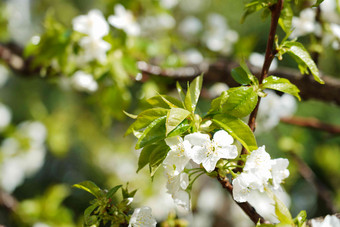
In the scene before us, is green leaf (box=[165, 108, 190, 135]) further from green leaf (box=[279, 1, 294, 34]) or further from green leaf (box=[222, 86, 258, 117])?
green leaf (box=[279, 1, 294, 34])

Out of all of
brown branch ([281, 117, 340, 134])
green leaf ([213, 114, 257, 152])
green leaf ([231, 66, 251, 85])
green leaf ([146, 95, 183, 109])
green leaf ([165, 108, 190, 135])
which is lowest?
brown branch ([281, 117, 340, 134])

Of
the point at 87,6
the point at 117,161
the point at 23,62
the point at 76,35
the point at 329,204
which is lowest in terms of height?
the point at 117,161

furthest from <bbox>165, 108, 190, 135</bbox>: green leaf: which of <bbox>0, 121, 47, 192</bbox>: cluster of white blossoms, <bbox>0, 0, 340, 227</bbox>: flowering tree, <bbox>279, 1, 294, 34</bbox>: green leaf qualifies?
<bbox>0, 121, 47, 192</bbox>: cluster of white blossoms

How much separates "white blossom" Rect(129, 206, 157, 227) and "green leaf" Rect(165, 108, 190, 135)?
0.15 meters

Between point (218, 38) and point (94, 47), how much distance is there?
0.60 meters

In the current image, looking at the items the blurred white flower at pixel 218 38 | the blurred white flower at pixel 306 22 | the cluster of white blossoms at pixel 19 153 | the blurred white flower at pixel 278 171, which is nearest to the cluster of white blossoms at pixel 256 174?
the blurred white flower at pixel 278 171

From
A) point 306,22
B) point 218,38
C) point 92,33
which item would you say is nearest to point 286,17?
point 306,22

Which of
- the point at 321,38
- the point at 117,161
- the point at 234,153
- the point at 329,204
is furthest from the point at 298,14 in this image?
the point at 117,161

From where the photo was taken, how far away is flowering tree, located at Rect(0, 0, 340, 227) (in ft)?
1.58

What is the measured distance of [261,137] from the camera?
3641mm

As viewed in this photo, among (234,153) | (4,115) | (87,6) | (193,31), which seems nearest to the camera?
(234,153)

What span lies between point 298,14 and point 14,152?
128 cm

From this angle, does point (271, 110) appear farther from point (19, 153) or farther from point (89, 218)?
point (19, 153)

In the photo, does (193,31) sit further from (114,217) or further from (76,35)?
(114,217)
